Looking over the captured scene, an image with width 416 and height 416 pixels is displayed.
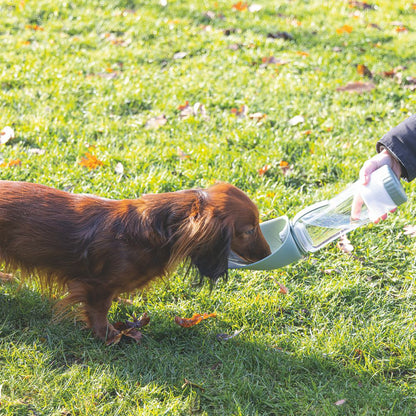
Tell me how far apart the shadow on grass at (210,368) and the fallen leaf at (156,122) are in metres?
2.41

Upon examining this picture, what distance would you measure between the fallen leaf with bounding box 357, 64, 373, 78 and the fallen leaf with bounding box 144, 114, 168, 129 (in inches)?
97.3

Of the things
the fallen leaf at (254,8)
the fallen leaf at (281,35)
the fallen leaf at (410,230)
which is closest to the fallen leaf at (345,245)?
the fallen leaf at (410,230)

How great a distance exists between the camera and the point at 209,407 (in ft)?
9.09

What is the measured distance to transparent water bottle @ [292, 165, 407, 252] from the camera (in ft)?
9.61

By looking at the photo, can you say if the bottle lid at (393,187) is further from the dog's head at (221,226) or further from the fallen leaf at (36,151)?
the fallen leaf at (36,151)

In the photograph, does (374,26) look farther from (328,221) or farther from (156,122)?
(328,221)

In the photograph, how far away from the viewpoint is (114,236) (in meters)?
2.96

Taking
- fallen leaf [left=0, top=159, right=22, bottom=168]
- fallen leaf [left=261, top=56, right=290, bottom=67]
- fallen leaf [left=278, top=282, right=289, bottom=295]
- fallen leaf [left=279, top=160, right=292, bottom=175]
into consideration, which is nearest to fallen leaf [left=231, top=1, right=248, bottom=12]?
fallen leaf [left=261, top=56, right=290, bottom=67]

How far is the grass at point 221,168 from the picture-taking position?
2.84 meters

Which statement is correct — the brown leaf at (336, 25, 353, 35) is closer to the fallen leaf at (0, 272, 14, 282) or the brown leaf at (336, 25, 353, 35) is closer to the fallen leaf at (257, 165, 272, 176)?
the fallen leaf at (257, 165, 272, 176)

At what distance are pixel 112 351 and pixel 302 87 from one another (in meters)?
3.87

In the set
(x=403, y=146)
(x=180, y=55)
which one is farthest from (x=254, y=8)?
(x=403, y=146)

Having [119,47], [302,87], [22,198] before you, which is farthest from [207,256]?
[119,47]

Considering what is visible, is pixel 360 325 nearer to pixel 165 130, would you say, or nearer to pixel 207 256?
pixel 207 256
